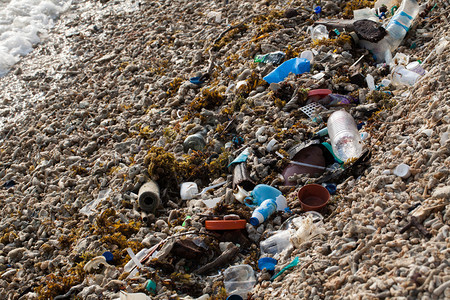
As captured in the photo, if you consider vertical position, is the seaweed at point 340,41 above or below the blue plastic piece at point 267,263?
above

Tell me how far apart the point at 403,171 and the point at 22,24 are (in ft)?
41.1

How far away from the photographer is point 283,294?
3414 mm

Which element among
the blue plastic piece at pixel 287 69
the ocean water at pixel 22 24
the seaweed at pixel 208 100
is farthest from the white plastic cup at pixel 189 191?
the ocean water at pixel 22 24

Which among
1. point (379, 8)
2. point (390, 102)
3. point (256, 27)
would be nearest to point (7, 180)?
point (256, 27)

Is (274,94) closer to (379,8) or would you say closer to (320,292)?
(379,8)

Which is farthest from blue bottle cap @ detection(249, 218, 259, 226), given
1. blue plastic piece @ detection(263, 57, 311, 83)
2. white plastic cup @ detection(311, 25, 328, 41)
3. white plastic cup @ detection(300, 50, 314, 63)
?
white plastic cup @ detection(311, 25, 328, 41)

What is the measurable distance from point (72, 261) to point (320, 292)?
2.77m

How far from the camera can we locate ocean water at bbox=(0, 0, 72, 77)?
1116cm

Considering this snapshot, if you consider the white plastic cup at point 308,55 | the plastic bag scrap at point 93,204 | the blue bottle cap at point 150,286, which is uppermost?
the white plastic cup at point 308,55

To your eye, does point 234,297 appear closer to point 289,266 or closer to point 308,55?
point 289,266

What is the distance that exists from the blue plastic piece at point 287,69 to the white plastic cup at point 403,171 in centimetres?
268

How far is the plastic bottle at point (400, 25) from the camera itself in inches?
237

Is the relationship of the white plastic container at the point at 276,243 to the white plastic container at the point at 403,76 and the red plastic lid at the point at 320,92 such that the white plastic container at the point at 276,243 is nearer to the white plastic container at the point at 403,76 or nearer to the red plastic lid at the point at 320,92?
the red plastic lid at the point at 320,92

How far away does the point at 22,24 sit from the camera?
41.7ft
